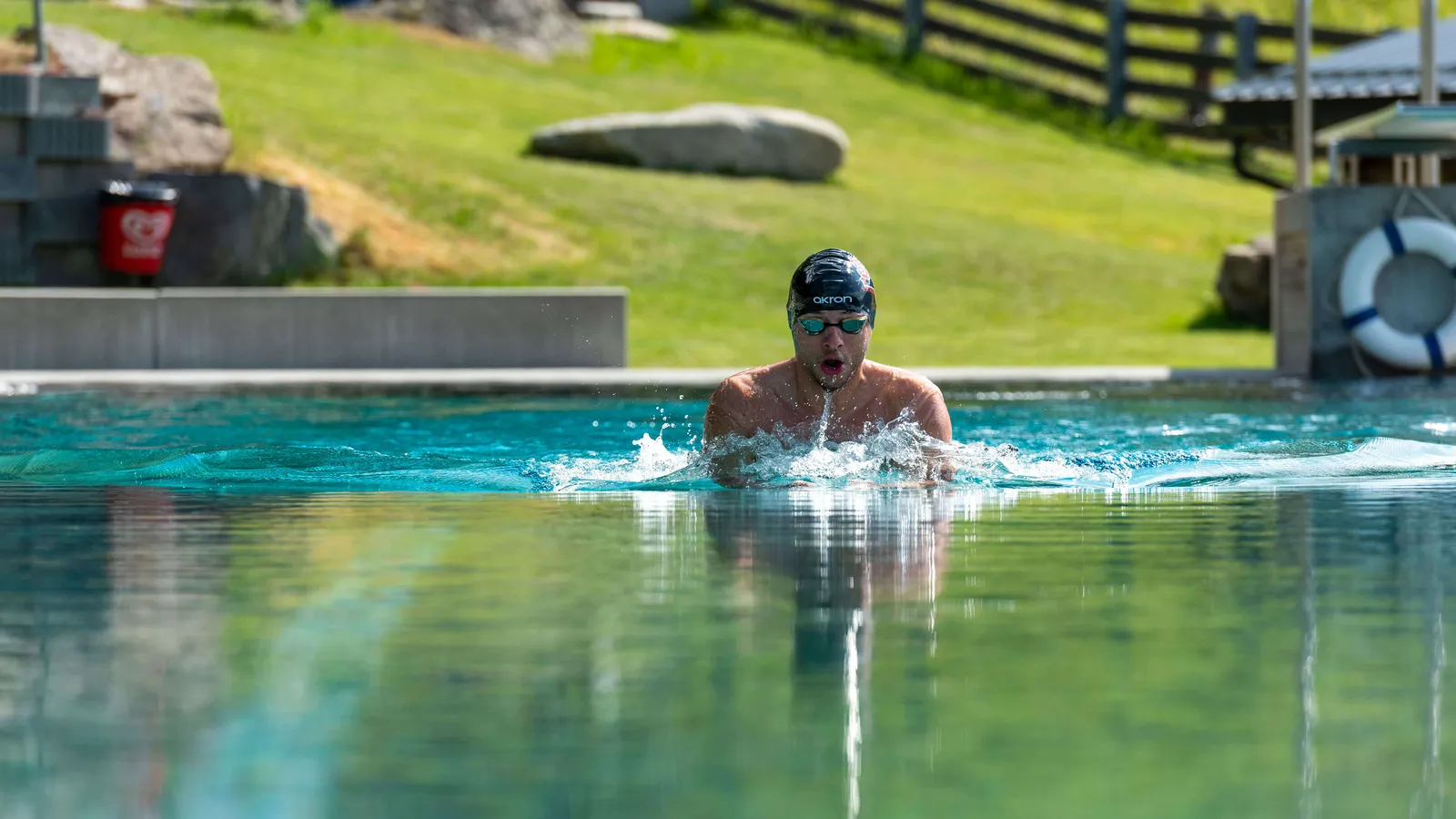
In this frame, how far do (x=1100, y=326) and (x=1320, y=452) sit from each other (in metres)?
9.73

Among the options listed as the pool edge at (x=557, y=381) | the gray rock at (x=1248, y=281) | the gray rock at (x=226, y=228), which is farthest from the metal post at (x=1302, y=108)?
the gray rock at (x=226, y=228)

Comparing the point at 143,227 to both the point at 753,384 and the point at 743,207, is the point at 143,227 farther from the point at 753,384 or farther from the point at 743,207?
the point at 753,384

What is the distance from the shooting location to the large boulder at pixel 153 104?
17062mm

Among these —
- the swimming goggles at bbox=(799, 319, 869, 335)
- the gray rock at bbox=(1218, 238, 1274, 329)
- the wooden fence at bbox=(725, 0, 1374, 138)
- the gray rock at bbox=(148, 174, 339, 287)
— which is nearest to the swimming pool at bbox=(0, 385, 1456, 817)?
the swimming goggles at bbox=(799, 319, 869, 335)

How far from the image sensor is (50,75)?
52.0 ft

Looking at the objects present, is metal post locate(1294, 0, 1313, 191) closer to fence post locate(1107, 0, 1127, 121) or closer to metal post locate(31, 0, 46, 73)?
metal post locate(31, 0, 46, 73)

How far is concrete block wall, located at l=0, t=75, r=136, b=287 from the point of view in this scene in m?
15.9

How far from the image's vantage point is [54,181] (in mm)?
16109

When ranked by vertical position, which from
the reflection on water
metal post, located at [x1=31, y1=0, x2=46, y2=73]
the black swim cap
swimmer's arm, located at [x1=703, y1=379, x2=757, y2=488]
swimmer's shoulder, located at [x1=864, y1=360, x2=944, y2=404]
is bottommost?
the reflection on water

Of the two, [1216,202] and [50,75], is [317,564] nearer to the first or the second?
[50,75]

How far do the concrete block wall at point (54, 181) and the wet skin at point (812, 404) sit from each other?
10746mm

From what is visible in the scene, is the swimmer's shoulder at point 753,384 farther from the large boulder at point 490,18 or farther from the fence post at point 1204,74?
the fence post at point 1204,74

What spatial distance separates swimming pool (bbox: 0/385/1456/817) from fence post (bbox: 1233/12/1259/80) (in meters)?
23.1

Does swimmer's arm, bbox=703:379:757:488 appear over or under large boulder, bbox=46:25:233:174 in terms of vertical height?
under
